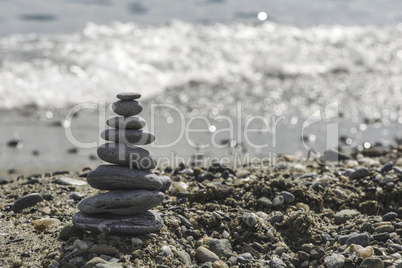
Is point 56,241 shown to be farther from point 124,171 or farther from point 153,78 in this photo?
point 153,78

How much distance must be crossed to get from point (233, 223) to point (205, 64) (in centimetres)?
778

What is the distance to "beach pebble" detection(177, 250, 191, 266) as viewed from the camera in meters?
4.11

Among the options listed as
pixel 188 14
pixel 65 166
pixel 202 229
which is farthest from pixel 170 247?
pixel 188 14

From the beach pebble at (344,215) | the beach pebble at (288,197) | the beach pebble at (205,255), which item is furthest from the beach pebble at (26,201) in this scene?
the beach pebble at (344,215)

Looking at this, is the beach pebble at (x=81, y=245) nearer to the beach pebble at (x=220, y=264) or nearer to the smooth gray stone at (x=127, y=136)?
the smooth gray stone at (x=127, y=136)

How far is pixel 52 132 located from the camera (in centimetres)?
824

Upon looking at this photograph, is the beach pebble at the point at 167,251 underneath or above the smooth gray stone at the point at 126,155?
underneath

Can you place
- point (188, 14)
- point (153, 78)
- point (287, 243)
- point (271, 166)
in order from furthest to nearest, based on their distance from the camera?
point (188, 14), point (153, 78), point (271, 166), point (287, 243)

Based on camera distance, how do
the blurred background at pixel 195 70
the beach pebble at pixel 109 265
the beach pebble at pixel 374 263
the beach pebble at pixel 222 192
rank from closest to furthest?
1. the beach pebble at pixel 109 265
2. the beach pebble at pixel 374 263
3. the beach pebble at pixel 222 192
4. the blurred background at pixel 195 70

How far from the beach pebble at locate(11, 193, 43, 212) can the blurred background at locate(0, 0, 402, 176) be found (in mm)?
2033

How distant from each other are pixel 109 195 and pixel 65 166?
3202 millimetres

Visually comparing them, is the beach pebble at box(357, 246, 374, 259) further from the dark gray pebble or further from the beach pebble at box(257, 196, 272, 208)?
the beach pebble at box(257, 196, 272, 208)
